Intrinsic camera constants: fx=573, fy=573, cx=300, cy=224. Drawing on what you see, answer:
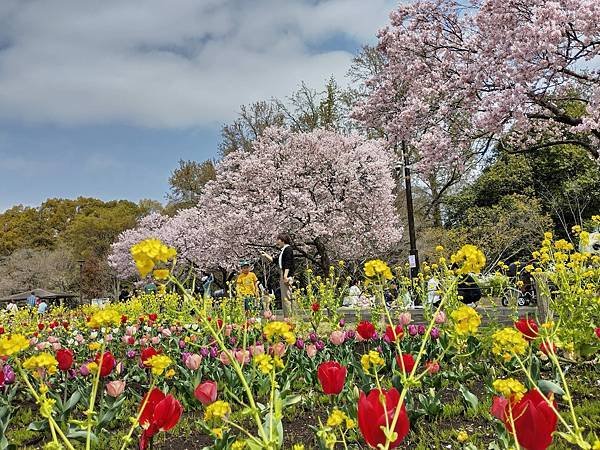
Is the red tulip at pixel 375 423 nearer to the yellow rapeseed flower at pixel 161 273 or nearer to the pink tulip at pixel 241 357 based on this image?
the yellow rapeseed flower at pixel 161 273

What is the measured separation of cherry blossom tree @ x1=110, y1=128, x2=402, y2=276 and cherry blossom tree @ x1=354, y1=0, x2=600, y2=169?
15.7 feet

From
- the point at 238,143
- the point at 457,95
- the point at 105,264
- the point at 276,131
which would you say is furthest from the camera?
the point at 105,264

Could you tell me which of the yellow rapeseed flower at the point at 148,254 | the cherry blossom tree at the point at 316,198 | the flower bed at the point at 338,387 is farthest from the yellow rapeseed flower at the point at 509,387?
the cherry blossom tree at the point at 316,198

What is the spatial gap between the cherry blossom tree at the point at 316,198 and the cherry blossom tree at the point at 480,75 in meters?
4.79

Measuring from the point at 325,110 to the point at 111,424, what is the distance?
22376 mm

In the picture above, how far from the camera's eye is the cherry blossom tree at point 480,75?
9594mm

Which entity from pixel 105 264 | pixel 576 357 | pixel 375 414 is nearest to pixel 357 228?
pixel 576 357

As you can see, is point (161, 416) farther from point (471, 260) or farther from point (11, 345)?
point (471, 260)

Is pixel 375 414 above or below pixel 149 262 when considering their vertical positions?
below

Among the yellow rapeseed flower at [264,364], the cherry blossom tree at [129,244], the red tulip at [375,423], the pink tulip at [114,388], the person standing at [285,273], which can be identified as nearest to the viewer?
the red tulip at [375,423]

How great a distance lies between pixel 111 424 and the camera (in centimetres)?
386

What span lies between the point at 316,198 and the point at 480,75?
874 cm

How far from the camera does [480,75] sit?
425 inches

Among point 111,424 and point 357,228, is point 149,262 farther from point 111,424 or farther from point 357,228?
point 357,228
